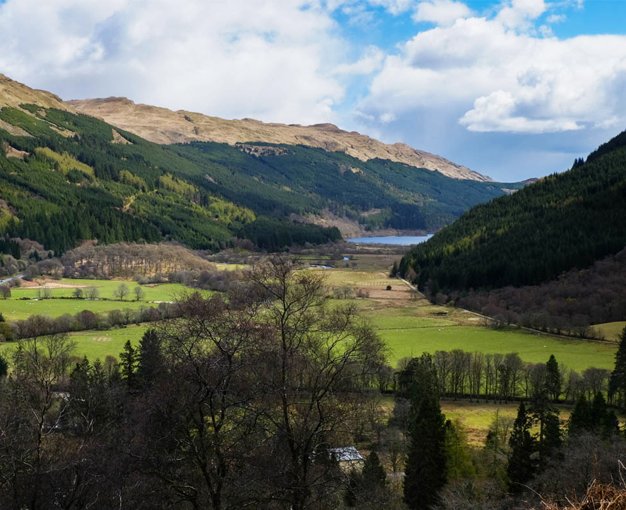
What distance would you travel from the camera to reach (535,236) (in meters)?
154

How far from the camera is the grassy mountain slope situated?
455 feet

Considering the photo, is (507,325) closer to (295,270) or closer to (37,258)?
(295,270)

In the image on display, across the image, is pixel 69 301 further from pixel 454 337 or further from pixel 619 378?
pixel 619 378

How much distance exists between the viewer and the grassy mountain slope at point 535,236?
139 metres

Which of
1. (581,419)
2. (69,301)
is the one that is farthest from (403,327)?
(69,301)

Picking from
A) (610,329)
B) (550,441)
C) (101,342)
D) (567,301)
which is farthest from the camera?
(567,301)

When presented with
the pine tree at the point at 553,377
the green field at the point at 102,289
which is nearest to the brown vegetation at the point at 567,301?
the pine tree at the point at 553,377

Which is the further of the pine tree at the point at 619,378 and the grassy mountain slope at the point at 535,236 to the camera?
the grassy mountain slope at the point at 535,236

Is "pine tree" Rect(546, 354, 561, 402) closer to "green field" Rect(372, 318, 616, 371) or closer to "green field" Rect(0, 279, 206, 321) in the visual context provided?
"green field" Rect(372, 318, 616, 371)

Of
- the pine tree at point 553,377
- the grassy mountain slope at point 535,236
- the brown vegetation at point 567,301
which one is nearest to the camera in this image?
the pine tree at point 553,377

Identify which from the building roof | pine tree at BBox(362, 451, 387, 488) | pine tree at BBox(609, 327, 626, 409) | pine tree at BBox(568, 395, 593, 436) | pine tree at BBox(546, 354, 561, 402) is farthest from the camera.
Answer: pine tree at BBox(609, 327, 626, 409)

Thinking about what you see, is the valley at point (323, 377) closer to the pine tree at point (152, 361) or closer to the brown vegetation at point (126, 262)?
the pine tree at point (152, 361)

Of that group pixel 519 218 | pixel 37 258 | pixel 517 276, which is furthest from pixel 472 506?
pixel 37 258

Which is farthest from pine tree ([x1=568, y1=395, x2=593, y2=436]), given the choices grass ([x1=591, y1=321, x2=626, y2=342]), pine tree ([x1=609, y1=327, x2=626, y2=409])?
grass ([x1=591, y1=321, x2=626, y2=342])
